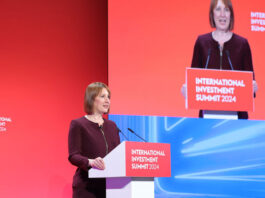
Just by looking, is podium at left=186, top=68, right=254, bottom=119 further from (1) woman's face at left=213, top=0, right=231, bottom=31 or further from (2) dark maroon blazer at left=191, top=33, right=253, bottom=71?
(1) woman's face at left=213, top=0, right=231, bottom=31

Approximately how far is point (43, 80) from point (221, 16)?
1927mm

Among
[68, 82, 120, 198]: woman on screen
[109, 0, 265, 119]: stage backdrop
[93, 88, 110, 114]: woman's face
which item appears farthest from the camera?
[109, 0, 265, 119]: stage backdrop

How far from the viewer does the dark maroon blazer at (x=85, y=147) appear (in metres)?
2.80

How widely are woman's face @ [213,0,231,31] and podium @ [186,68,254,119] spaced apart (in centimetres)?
49

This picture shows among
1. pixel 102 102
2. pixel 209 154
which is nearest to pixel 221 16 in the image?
pixel 209 154

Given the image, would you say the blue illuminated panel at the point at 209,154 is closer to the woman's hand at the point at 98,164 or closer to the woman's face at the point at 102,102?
the woman's face at the point at 102,102

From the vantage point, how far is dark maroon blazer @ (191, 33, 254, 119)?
15.7ft

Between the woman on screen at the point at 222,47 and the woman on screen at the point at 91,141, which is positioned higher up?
the woman on screen at the point at 222,47

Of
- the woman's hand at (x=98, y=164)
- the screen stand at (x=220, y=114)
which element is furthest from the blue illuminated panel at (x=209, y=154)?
the woman's hand at (x=98, y=164)

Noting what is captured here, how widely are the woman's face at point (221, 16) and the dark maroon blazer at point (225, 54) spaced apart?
5.3 inches

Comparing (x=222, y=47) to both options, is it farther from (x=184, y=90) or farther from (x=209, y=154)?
(x=209, y=154)

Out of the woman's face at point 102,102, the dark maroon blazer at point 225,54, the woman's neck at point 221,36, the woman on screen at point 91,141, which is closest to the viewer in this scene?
the woman on screen at point 91,141

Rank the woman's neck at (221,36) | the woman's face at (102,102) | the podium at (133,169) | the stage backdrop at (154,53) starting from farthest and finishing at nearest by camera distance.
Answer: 1. the woman's neck at (221,36)
2. the stage backdrop at (154,53)
3. the woman's face at (102,102)
4. the podium at (133,169)

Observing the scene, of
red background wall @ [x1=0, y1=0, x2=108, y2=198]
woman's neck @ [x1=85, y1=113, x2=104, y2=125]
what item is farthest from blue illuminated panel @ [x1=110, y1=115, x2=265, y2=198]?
woman's neck @ [x1=85, y1=113, x2=104, y2=125]
